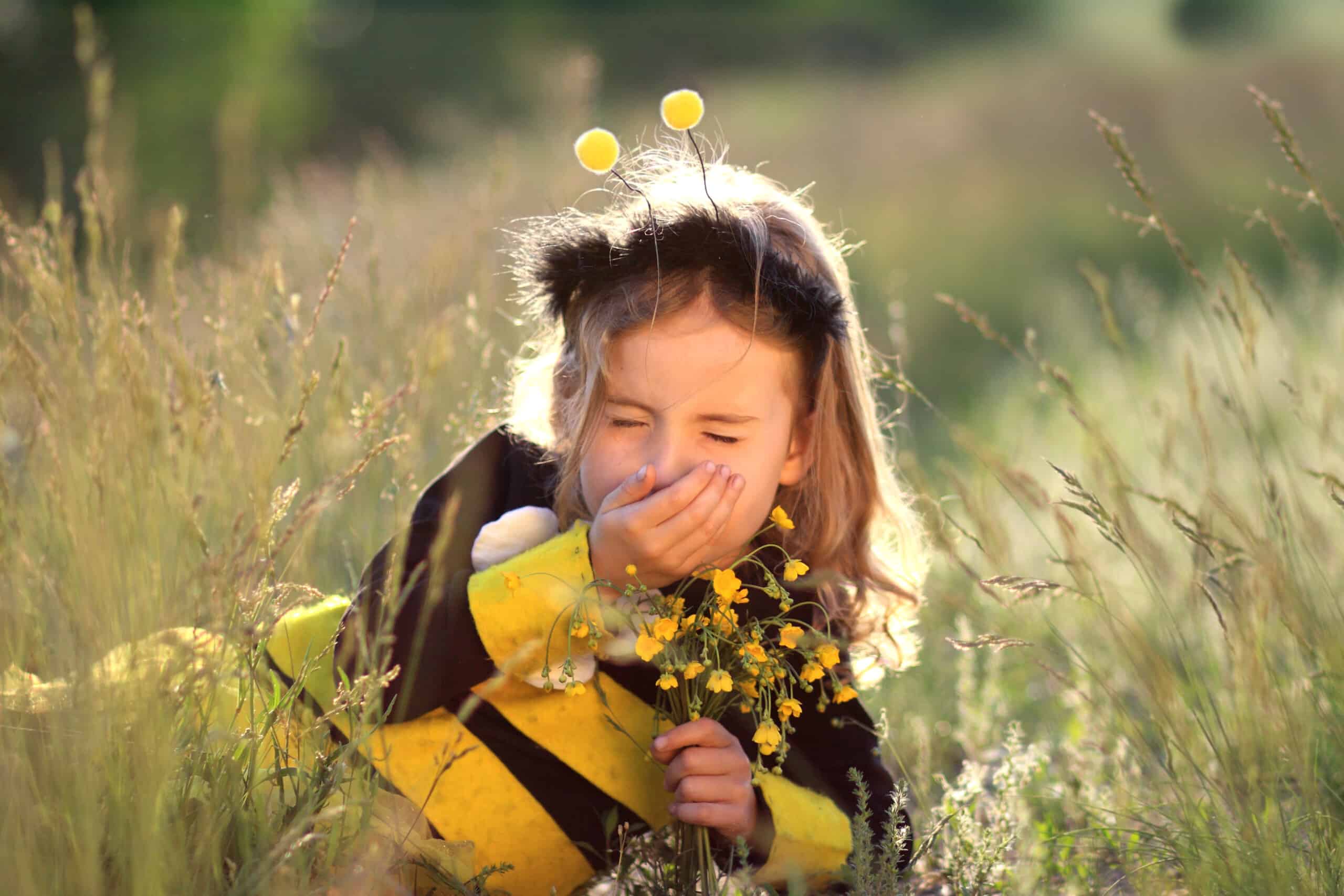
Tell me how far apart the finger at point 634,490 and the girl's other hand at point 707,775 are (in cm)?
33

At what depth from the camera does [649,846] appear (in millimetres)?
1855

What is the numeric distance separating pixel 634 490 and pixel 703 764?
41 centimetres

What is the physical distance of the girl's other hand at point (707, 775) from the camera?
5.55 ft

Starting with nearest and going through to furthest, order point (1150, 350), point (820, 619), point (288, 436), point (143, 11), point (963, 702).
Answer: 1. point (288, 436)
2. point (820, 619)
3. point (963, 702)
4. point (1150, 350)
5. point (143, 11)

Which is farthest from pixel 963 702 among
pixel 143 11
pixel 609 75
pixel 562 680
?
pixel 609 75

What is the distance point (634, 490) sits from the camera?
1696 mm

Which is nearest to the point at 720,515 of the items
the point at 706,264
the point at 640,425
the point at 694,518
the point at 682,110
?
the point at 694,518

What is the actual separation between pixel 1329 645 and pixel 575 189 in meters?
2.49

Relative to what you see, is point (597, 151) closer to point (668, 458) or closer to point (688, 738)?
point (668, 458)

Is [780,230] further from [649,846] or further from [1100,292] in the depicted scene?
[649,846]

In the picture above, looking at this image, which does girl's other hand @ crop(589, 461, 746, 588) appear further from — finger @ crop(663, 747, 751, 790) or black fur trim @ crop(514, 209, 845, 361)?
black fur trim @ crop(514, 209, 845, 361)

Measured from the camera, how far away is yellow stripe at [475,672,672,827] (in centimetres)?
191

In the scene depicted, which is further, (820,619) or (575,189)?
(575,189)

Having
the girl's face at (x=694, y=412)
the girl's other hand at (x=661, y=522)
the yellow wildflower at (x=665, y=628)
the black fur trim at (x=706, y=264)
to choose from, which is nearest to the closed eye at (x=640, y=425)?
the girl's face at (x=694, y=412)
